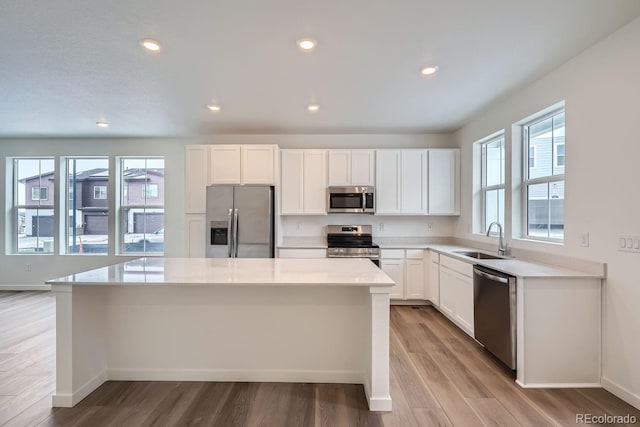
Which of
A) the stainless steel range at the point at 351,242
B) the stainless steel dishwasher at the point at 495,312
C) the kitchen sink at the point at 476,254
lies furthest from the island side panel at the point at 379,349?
the stainless steel range at the point at 351,242

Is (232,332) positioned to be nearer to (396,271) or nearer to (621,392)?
(396,271)

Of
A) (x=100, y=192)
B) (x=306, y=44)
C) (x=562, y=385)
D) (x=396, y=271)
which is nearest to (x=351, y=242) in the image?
(x=396, y=271)

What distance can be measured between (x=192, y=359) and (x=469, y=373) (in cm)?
227

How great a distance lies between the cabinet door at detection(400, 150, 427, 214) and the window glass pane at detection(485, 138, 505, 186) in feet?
2.78

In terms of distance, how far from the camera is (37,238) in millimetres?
5371

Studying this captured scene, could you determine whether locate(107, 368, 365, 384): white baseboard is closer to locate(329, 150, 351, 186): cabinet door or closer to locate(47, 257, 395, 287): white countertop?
locate(47, 257, 395, 287): white countertop

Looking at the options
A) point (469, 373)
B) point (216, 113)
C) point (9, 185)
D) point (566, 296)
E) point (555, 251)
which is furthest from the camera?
point (9, 185)

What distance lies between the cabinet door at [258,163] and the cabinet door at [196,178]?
1.95 feet

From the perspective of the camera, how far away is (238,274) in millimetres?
2275

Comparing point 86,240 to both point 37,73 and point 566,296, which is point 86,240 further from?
point 566,296

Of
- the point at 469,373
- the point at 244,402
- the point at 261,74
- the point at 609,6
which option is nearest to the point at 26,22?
the point at 261,74

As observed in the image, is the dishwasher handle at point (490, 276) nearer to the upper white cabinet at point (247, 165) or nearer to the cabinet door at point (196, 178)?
the upper white cabinet at point (247, 165)

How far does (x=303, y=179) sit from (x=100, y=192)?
140 inches

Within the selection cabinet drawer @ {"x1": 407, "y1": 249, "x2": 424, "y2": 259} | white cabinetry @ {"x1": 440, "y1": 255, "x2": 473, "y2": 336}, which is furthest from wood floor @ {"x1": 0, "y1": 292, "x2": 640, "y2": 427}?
cabinet drawer @ {"x1": 407, "y1": 249, "x2": 424, "y2": 259}
